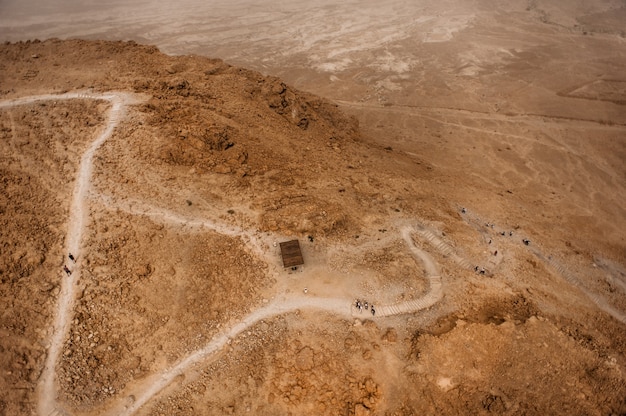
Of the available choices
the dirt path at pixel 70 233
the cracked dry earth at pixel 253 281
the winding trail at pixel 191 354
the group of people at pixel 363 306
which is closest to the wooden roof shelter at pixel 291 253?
the cracked dry earth at pixel 253 281

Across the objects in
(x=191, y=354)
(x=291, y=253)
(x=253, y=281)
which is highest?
(x=291, y=253)

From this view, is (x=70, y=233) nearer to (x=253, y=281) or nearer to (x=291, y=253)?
(x=253, y=281)

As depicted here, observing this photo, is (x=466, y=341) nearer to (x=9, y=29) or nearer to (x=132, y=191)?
(x=132, y=191)

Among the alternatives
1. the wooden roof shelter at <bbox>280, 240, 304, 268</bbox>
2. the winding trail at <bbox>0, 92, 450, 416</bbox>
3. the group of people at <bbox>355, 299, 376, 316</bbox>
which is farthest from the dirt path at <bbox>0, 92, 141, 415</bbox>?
the group of people at <bbox>355, 299, 376, 316</bbox>

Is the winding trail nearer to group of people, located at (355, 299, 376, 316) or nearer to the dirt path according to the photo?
the dirt path

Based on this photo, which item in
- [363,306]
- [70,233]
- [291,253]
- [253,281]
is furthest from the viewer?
[291,253]

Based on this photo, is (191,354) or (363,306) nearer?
(191,354)

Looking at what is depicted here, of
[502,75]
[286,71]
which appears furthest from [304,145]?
[502,75]

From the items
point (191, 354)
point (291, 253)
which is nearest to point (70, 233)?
point (191, 354)
